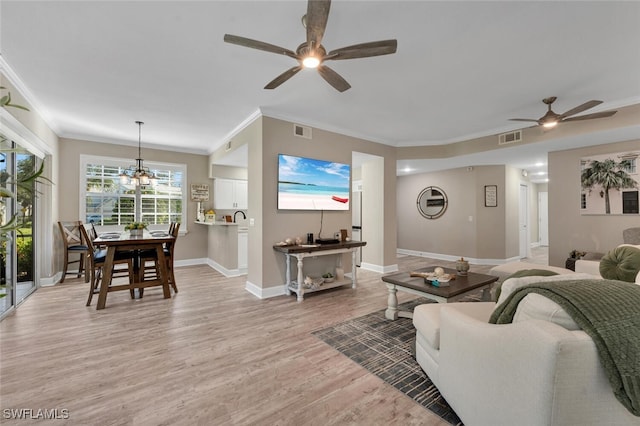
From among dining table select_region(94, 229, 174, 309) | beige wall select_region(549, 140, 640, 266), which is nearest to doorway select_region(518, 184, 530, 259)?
beige wall select_region(549, 140, 640, 266)

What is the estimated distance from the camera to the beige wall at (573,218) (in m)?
4.50

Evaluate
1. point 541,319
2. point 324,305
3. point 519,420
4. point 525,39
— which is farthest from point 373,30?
point 324,305

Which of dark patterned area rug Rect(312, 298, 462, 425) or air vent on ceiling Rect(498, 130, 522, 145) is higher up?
air vent on ceiling Rect(498, 130, 522, 145)

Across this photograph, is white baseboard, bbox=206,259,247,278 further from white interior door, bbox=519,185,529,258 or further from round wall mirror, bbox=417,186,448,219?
white interior door, bbox=519,185,529,258

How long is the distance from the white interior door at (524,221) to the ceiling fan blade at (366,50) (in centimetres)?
736

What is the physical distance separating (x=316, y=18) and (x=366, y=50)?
0.44 metres

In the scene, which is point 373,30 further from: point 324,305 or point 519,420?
point 324,305

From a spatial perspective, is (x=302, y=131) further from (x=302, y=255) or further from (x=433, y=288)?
(x=433, y=288)

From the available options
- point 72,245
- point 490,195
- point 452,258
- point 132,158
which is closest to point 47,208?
point 72,245

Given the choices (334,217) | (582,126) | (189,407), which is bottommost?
(189,407)

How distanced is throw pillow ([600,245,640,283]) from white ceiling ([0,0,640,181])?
189 centimetres

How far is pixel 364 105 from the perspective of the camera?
3820mm

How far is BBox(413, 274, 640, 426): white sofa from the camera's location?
1.09 metres

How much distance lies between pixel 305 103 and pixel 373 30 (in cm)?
158
